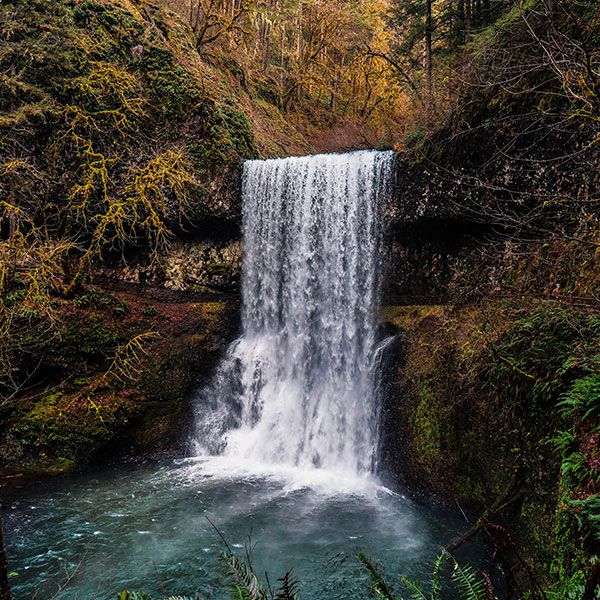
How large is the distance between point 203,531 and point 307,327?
5.18 metres

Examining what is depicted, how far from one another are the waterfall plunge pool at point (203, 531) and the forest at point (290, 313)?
49 millimetres

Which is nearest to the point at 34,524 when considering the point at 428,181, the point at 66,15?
the point at 428,181

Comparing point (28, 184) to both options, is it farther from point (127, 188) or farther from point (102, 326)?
point (102, 326)

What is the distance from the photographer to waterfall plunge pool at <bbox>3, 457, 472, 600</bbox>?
16.7 feet

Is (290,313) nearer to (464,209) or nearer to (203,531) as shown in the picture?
(464,209)

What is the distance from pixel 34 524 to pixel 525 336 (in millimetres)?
8007

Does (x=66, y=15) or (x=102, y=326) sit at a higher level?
(x=66, y=15)

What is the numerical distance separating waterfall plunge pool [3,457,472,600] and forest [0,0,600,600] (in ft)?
0.16

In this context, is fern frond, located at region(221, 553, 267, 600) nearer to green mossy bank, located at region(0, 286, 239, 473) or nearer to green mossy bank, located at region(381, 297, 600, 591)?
green mossy bank, located at region(381, 297, 600, 591)

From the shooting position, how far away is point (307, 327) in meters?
10.1

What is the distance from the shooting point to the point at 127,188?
29.8ft

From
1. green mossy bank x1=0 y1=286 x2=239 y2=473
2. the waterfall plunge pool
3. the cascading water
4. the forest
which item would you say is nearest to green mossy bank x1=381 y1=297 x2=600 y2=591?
the forest

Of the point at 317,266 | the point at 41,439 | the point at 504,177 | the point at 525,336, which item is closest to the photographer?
the point at 525,336

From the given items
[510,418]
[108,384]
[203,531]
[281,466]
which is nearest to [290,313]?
[281,466]
